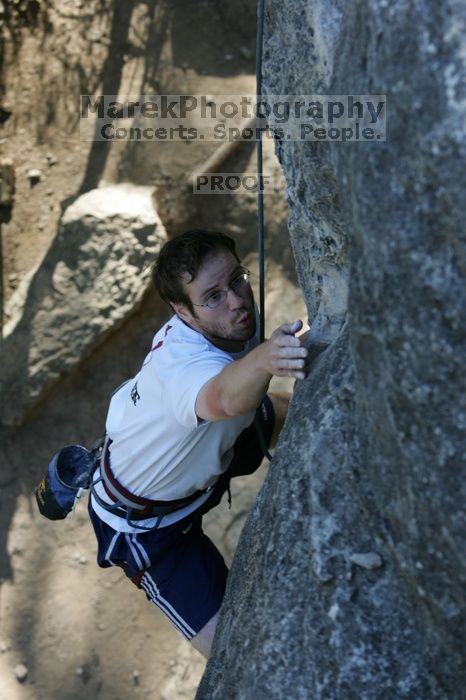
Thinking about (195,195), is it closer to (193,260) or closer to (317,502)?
(193,260)

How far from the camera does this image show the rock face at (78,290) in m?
4.77

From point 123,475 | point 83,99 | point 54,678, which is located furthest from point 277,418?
point 83,99

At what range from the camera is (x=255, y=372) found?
80.4 inches

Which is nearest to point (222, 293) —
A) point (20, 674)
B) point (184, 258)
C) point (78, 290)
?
point (184, 258)

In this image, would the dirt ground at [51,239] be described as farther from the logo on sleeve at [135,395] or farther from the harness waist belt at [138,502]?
the logo on sleeve at [135,395]

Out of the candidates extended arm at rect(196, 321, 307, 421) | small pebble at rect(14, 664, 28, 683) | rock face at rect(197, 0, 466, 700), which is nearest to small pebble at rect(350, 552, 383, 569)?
rock face at rect(197, 0, 466, 700)

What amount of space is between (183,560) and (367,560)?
1.06 meters

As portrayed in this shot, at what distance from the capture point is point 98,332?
489 cm

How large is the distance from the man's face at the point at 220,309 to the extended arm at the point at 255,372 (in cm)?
33

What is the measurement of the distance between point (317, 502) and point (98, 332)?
3170 millimetres

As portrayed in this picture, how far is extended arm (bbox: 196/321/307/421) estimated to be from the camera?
6.65 feet

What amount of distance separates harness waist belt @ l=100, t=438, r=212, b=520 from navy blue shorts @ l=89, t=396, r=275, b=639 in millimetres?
57

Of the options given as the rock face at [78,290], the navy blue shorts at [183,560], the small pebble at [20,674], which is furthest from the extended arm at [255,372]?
the small pebble at [20,674]

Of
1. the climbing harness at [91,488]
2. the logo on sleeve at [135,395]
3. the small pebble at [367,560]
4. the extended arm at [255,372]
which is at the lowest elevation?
the climbing harness at [91,488]
